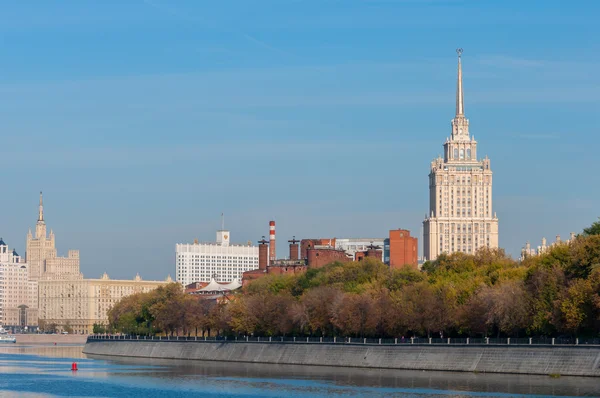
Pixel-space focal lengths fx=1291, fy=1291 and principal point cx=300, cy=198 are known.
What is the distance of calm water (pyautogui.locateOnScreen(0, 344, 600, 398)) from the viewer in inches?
3846

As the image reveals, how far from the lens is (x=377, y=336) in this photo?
13638 cm

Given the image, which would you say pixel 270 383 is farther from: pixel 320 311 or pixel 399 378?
pixel 320 311

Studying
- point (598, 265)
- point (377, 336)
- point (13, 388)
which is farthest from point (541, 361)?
point (13, 388)

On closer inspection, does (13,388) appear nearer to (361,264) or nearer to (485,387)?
(485,387)

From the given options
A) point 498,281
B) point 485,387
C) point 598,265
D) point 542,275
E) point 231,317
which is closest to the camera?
point 485,387

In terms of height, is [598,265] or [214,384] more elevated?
[598,265]

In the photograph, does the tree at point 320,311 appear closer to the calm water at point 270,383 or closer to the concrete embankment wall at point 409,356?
the concrete embankment wall at point 409,356

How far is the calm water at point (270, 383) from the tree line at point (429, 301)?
678cm

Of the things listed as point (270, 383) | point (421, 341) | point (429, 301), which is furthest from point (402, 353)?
point (270, 383)

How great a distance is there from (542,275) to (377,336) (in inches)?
1030

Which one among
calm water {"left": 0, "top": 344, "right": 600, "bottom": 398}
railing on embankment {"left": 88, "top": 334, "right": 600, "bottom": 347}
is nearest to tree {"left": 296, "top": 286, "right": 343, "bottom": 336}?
railing on embankment {"left": 88, "top": 334, "right": 600, "bottom": 347}

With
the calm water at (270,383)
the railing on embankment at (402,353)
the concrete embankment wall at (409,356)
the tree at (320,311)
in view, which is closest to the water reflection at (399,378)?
the calm water at (270,383)

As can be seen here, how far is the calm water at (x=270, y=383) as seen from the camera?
320ft

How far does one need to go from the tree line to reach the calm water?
6.78m
